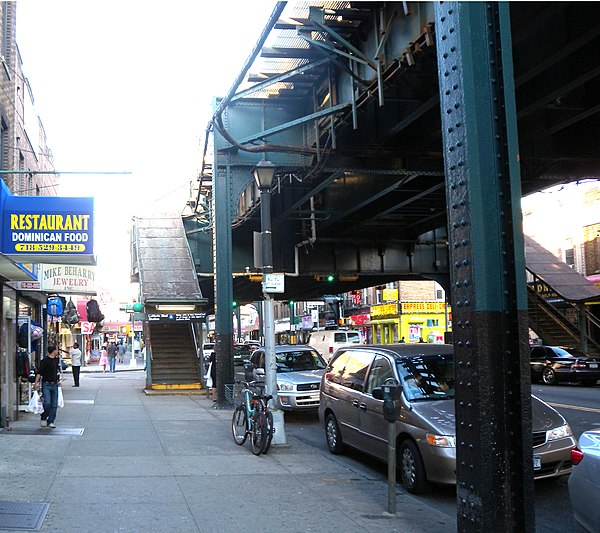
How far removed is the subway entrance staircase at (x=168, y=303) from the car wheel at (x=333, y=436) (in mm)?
12462

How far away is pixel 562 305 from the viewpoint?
32.6 meters

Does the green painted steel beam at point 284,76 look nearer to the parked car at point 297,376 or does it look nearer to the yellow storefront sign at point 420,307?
the parked car at point 297,376

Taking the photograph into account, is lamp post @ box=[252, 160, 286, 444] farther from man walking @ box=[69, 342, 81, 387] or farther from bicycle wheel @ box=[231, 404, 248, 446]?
man walking @ box=[69, 342, 81, 387]

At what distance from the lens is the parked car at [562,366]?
23.1m

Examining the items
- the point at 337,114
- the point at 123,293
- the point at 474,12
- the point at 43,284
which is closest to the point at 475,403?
the point at 474,12

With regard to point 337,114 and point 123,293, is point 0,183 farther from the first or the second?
point 123,293

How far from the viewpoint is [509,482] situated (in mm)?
4277

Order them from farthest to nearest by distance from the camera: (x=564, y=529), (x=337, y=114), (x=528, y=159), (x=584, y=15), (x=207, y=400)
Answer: (x=207, y=400)
(x=528, y=159)
(x=337, y=114)
(x=584, y=15)
(x=564, y=529)

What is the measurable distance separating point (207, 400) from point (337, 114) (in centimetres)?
1008

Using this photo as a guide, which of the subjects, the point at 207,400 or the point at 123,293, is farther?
the point at 123,293

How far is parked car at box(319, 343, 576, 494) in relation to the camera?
24.1 feet

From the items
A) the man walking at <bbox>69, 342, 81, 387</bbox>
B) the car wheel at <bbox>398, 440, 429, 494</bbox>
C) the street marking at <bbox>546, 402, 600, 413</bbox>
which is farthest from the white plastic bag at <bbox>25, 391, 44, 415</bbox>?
the street marking at <bbox>546, 402, 600, 413</bbox>

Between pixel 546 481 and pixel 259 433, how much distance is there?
13.9 ft

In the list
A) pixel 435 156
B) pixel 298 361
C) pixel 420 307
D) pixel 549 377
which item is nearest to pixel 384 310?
pixel 420 307
